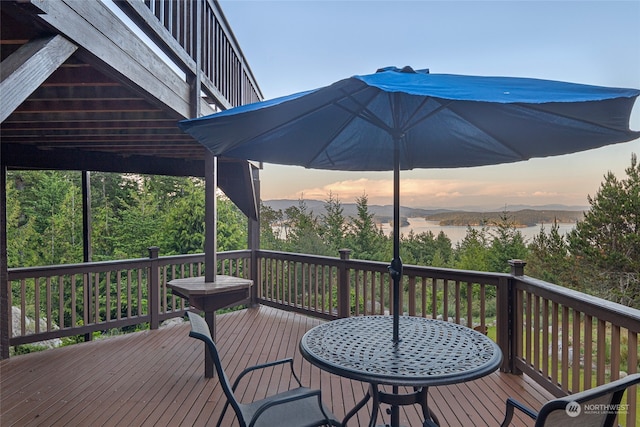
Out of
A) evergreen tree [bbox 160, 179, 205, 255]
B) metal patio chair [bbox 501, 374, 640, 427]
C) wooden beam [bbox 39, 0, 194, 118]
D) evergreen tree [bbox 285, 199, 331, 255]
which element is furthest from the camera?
evergreen tree [bbox 160, 179, 205, 255]

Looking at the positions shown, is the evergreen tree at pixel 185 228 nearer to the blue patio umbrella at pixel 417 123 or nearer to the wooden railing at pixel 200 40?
the wooden railing at pixel 200 40

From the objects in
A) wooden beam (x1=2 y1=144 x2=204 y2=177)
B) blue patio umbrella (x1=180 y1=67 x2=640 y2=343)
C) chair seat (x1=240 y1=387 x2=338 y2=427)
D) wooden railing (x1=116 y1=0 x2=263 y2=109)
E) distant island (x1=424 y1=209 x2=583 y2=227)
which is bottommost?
chair seat (x1=240 y1=387 x2=338 y2=427)

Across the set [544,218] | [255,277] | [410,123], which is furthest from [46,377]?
[544,218]

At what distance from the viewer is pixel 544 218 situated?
919cm

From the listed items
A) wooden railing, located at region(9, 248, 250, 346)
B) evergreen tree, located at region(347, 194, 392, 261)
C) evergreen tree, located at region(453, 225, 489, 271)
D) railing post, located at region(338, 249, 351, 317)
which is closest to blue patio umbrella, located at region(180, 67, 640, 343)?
railing post, located at region(338, 249, 351, 317)

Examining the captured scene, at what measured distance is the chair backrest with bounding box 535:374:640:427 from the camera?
1.13 m

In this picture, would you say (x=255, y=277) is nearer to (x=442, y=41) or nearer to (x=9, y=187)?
(x=442, y=41)

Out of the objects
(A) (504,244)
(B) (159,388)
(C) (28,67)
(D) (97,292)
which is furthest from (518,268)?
(A) (504,244)

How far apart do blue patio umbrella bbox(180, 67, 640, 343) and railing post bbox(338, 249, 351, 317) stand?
1859 mm

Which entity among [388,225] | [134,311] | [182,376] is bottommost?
[134,311]

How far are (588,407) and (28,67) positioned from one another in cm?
243

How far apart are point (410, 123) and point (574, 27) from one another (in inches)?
325

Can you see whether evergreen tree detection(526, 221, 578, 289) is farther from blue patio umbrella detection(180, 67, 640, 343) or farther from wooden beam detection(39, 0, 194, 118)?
wooden beam detection(39, 0, 194, 118)

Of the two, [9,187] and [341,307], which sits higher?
[9,187]
